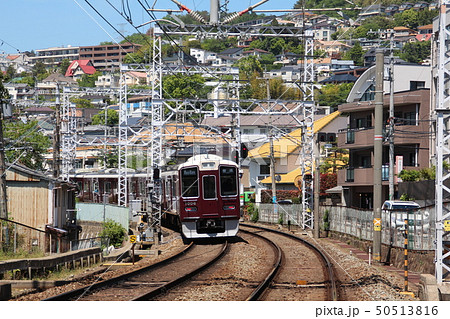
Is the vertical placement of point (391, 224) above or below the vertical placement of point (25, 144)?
below

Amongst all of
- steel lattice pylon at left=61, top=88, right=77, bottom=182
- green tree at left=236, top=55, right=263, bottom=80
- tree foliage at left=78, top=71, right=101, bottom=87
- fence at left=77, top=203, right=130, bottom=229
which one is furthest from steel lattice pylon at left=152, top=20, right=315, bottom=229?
tree foliage at left=78, top=71, right=101, bottom=87

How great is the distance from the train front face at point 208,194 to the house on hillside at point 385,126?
8.96 m

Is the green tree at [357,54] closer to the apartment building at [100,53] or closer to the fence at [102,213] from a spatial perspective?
the apartment building at [100,53]

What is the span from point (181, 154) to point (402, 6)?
124 meters

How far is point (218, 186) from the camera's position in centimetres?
2100

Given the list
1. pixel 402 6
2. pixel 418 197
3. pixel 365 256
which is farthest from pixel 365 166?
pixel 402 6

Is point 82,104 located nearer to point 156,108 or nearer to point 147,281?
point 156,108

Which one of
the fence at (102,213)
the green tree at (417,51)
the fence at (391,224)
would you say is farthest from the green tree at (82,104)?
the fence at (391,224)

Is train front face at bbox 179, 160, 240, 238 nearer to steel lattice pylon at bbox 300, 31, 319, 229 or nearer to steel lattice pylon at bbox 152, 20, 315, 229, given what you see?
steel lattice pylon at bbox 152, 20, 315, 229

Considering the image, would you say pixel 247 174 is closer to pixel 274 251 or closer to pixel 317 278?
pixel 274 251

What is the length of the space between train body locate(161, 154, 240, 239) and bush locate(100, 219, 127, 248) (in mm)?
4975

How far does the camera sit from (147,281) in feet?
42.2

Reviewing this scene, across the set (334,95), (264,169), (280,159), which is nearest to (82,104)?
(334,95)

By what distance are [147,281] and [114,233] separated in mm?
12969
